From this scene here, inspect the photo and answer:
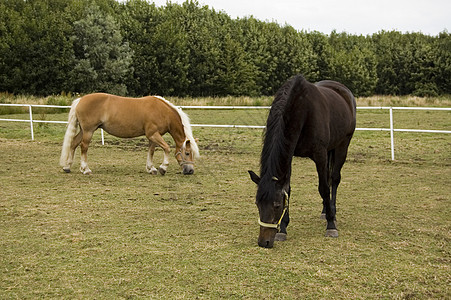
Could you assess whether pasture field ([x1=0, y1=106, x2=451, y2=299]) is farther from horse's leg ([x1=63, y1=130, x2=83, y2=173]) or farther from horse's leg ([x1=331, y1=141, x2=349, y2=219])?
horse's leg ([x1=331, y1=141, x2=349, y2=219])

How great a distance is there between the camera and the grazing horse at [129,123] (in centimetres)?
826

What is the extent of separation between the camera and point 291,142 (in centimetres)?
411

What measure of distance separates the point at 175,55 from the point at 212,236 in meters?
37.6

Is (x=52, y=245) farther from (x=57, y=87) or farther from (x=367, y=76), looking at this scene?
(x=367, y=76)

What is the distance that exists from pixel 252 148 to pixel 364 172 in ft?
12.6

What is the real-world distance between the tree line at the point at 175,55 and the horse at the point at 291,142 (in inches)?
1283

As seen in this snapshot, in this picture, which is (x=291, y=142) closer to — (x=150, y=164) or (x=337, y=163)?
(x=337, y=163)

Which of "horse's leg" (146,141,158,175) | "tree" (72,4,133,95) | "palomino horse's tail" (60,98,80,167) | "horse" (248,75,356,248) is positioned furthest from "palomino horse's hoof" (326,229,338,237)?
"tree" (72,4,133,95)

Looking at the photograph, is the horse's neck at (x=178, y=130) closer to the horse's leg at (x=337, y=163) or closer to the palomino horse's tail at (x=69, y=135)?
the palomino horse's tail at (x=69, y=135)

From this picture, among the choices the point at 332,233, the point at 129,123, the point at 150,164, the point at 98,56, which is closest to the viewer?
the point at 332,233

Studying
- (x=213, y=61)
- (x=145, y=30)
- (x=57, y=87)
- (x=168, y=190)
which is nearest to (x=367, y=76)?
(x=213, y=61)

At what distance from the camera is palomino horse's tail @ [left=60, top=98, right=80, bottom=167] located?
8320 millimetres

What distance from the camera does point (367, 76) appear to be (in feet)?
168

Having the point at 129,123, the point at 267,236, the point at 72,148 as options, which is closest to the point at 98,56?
the point at 72,148
